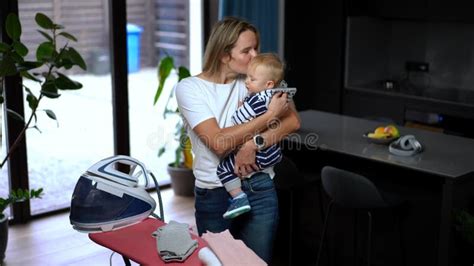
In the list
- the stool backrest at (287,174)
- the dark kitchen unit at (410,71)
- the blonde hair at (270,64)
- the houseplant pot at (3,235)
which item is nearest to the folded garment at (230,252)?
the blonde hair at (270,64)

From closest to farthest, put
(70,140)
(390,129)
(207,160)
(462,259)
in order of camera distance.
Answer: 1. (207,160)
2. (462,259)
3. (390,129)
4. (70,140)

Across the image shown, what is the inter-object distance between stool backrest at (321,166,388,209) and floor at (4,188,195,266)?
101 cm

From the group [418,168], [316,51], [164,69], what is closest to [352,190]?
[418,168]

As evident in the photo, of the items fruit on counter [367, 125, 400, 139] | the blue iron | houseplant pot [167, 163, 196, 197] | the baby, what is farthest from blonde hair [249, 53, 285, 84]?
houseplant pot [167, 163, 196, 197]

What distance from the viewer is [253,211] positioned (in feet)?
8.63

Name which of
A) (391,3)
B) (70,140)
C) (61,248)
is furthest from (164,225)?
(391,3)

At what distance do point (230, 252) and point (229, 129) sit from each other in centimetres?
49

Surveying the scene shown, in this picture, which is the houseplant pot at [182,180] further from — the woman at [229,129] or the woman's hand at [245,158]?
the woman's hand at [245,158]

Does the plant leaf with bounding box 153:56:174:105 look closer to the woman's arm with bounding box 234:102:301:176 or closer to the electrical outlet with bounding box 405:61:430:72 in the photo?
the electrical outlet with bounding box 405:61:430:72

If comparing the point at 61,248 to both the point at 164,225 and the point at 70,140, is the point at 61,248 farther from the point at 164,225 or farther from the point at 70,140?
the point at 164,225

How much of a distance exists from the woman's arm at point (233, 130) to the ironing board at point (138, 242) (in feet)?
1.10

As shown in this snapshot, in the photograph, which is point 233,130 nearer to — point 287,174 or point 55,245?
point 287,174

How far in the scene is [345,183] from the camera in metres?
3.35

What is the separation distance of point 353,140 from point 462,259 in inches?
32.3
